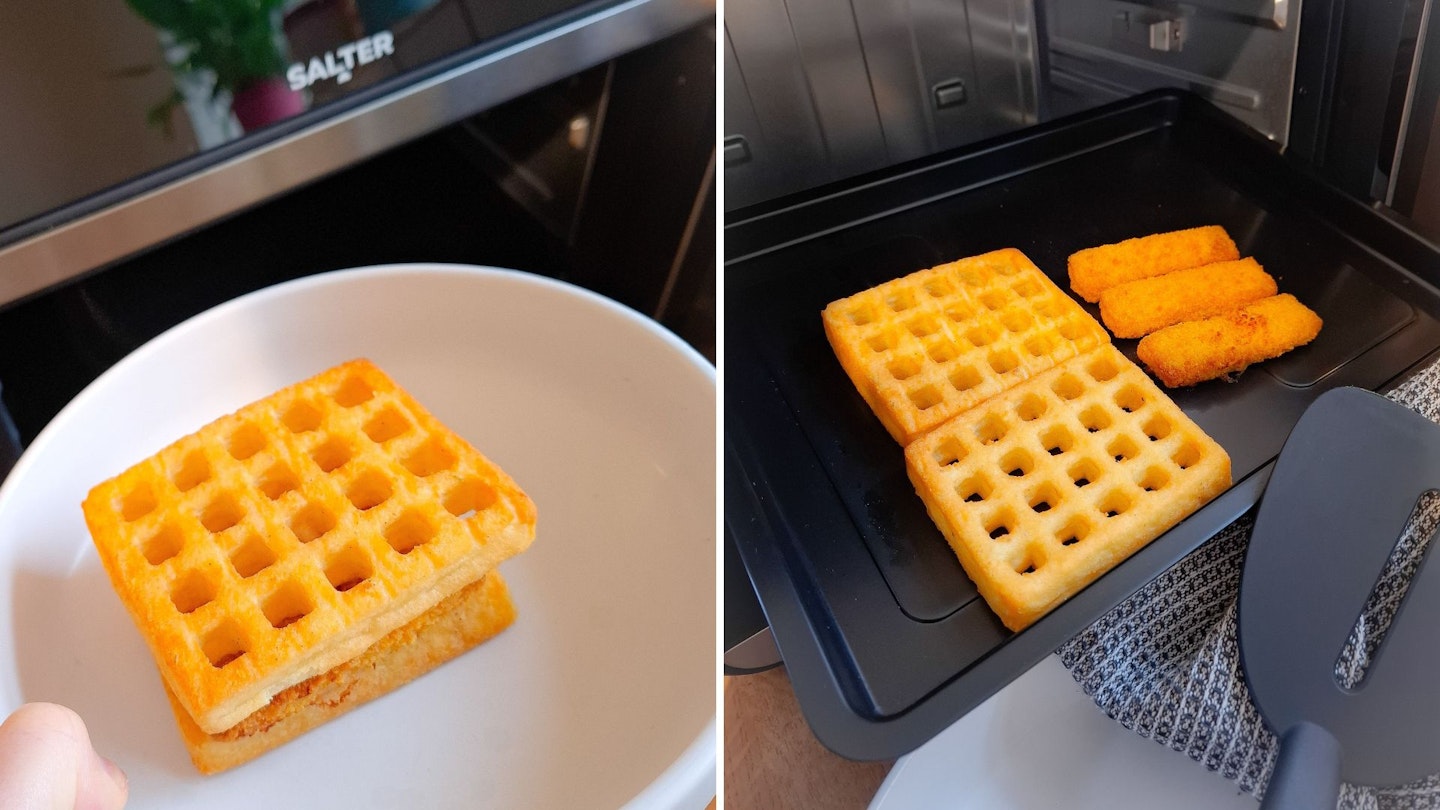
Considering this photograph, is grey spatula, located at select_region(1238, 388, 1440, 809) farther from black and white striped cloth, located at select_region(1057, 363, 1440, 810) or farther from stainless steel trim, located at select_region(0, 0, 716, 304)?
stainless steel trim, located at select_region(0, 0, 716, 304)

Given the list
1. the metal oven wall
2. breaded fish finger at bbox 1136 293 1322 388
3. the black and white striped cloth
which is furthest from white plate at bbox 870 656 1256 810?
the metal oven wall

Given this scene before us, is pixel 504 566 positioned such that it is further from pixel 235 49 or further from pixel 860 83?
pixel 860 83

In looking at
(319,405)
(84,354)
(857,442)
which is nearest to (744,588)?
(857,442)

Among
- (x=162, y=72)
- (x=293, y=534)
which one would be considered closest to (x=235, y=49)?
(x=162, y=72)

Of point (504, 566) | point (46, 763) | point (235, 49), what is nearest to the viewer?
point (46, 763)

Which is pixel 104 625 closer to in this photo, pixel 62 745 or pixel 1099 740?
pixel 62 745

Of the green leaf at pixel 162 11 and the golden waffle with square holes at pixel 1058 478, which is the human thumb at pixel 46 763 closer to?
the green leaf at pixel 162 11

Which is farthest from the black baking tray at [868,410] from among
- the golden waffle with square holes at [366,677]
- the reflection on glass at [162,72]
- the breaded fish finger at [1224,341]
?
the reflection on glass at [162,72]
